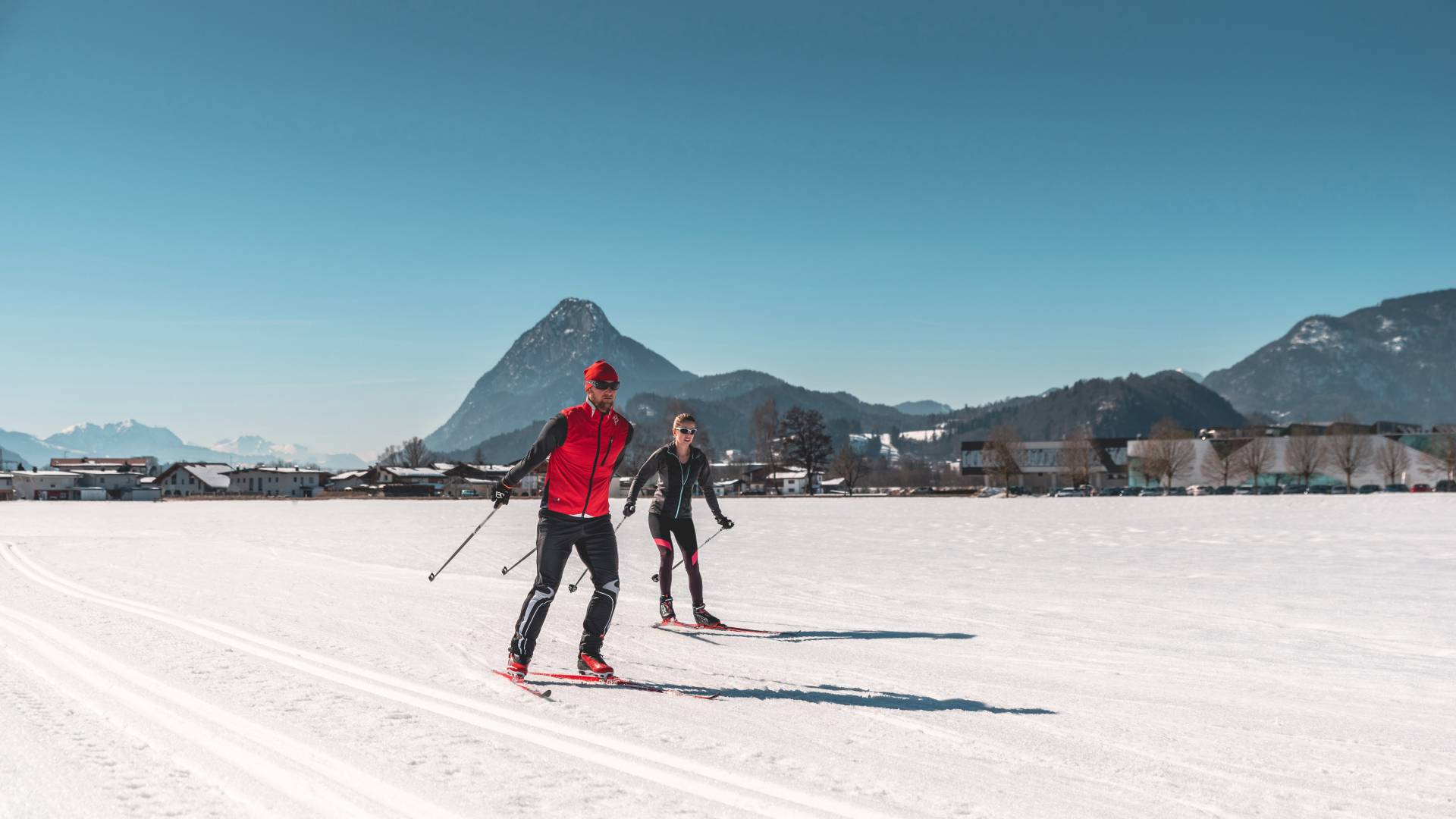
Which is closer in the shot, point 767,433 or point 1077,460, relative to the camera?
point 767,433

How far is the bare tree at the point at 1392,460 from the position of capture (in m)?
89.3

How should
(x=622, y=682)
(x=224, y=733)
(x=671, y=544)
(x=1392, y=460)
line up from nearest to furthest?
(x=224, y=733)
(x=622, y=682)
(x=671, y=544)
(x=1392, y=460)

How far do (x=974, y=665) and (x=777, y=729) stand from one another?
2537mm

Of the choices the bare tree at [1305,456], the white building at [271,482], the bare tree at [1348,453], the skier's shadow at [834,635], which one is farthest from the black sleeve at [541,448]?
the white building at [271,482]

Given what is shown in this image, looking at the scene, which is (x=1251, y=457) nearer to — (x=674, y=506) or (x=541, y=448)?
(x=674, y=506)

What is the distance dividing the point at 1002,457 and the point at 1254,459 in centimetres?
2433

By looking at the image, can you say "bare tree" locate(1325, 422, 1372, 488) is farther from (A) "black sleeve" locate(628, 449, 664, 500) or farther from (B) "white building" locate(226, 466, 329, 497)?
(B) "white building" locate(226, 466, 329, 497)

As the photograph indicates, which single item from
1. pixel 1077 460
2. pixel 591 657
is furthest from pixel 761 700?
pixel 1077 460

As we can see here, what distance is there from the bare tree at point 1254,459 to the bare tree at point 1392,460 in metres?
9.04

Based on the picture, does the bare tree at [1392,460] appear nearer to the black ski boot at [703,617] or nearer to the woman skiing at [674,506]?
the woman skiing at [674,506]

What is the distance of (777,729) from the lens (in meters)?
4.96

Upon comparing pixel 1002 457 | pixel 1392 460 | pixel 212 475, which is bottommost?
pixel 212 475

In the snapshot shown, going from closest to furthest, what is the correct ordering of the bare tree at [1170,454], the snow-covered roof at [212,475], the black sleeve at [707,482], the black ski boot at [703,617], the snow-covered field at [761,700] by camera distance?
the snow-covered field at [761,700] < the black ski boot at [703,617] < the black sleeve at [707,482] < the bare tree at [1170,454] < the snow-covered roof at [212,475]

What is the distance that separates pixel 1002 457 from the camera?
9281 cm
